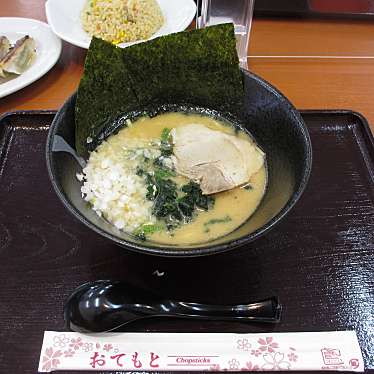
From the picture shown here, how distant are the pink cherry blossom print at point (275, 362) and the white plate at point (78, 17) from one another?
145 centimetres

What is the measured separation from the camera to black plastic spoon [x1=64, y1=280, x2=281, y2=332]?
3.40 feet

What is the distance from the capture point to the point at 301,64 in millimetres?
2041

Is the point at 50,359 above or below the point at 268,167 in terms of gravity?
below

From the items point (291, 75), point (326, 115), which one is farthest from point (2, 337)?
point (291, 75)

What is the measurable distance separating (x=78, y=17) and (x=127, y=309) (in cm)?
158

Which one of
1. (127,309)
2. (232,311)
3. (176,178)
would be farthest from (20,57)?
(232,311)

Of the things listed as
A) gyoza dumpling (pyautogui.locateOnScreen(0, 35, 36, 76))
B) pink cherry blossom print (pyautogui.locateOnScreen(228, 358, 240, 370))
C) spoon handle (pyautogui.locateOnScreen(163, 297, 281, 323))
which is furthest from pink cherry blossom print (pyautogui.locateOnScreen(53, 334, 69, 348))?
gyoza dumpling (pyautogui.locateOnScreen(0, 35, 36, 76))

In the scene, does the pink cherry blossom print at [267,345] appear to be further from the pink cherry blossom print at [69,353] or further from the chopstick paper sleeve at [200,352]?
the pink cherry blossom print at [69,353]

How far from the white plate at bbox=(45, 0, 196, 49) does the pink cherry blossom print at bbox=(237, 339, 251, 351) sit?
140cm

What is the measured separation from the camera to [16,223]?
1301 millimetres

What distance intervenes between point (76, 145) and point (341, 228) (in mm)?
838

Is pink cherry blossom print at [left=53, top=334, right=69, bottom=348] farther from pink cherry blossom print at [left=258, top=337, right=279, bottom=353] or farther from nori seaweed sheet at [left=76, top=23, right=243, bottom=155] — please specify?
nori seaweed sheet at [left=76, top=23, right=243, bottom=155]

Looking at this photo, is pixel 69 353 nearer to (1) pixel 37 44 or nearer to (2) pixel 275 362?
(2) pixel 275 362

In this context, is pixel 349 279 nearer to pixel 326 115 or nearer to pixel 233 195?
pixel 233 195
